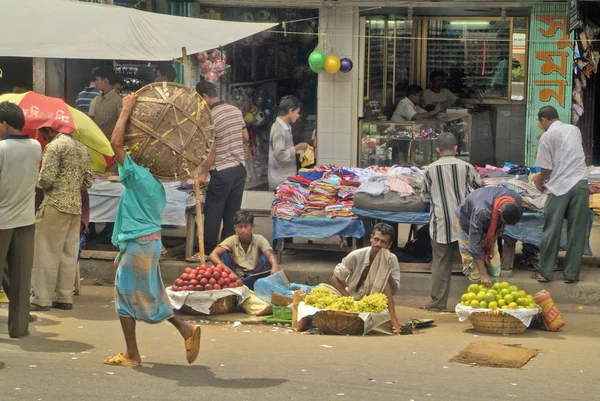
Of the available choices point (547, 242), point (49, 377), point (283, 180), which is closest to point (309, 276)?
point (283, 180)

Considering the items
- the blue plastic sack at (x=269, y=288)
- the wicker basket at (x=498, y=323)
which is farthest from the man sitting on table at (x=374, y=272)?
the wicker basket at (x=498, y=323)

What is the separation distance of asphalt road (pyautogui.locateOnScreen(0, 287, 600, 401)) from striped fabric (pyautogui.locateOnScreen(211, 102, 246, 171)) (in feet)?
7.75

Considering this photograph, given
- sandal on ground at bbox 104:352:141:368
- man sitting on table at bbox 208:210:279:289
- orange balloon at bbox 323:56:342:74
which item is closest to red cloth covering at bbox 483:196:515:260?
man sitting on table at bbox 208:210:279:289

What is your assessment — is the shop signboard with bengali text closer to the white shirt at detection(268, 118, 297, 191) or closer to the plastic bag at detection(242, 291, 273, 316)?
the white shirt at detection(268, 118, 297, 191)

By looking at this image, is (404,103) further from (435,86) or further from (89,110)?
(89,110)

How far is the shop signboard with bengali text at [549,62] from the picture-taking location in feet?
43.0

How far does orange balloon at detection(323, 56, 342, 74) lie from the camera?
13.4m

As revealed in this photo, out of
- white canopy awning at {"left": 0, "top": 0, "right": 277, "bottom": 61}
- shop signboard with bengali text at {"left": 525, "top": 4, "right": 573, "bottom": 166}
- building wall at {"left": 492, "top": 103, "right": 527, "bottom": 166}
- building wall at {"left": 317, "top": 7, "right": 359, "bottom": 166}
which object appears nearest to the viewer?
white canopy awning at {"left": 0, "top": 0, "right": 277, "bottom": 61}

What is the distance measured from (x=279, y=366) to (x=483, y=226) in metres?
2.76

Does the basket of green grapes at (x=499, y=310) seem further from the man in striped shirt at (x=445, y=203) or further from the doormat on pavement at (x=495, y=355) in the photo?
the man in striped shirt at (x=445, y=203)

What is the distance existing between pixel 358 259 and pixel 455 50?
725 cm

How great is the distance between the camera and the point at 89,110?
40.4 ft

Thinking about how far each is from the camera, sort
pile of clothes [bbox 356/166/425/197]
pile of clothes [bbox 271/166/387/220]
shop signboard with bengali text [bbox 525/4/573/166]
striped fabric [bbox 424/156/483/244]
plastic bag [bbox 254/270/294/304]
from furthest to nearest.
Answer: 1. shop signboard with bengali text [bbox 525/4/573/166]
2. pile of clothes [bbox 271/166/387/220]
3. pile of clothes [bbox 356/166/425/197]
4. striped fabric [bbox 424/156/483/244]
5. plastic bag [bbox 254/270/294/304]

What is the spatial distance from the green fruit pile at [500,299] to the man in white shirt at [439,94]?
6.21 metres
